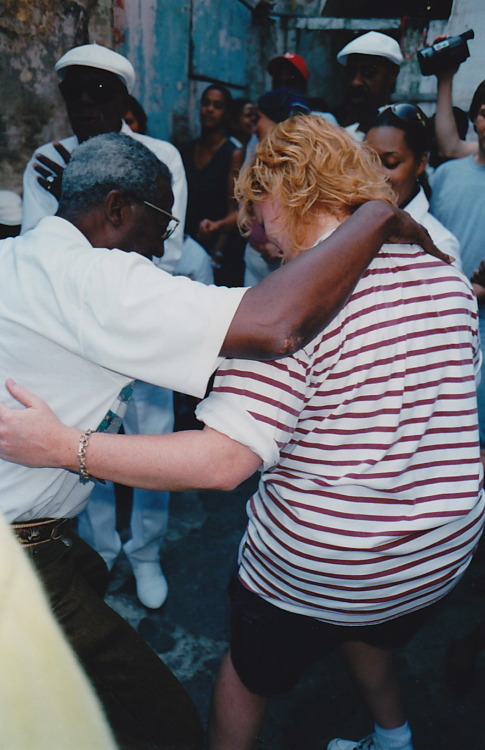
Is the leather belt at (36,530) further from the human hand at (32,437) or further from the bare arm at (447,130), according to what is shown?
the bare arm at (447,130)

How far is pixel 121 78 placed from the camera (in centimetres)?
309

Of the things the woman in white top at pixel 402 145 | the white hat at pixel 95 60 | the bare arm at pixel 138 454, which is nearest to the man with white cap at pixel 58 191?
the white hat at pixel 95 60

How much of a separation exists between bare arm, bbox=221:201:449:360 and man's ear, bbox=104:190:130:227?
1.90 feet

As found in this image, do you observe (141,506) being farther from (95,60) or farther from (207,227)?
(207,227)

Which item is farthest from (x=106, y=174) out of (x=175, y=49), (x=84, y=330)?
(x=175, y=49)

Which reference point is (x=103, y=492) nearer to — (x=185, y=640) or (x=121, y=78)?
(x=185, y=640)

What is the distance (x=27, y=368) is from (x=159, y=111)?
17.1 feet

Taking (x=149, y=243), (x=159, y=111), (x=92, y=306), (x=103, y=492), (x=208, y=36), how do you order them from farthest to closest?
(x=208, y=36) < (x=159, y=111) < (x=103, y=492) < (x=149, y=243) < (x=92, y=306)

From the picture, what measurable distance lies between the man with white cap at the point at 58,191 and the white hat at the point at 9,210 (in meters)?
0.28

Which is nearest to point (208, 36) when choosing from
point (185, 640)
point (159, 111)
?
point (159, 111)

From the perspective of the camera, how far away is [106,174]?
1.67 metres

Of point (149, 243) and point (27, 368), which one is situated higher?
point (149, 243)

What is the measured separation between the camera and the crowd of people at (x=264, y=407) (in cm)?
130

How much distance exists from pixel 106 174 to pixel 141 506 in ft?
6.36
